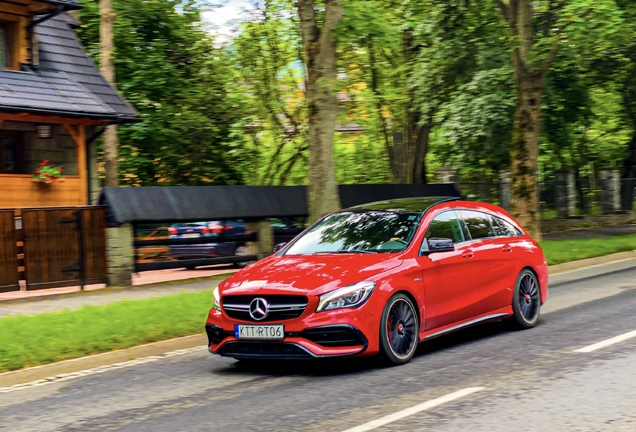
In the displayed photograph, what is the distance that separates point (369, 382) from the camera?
7.29m

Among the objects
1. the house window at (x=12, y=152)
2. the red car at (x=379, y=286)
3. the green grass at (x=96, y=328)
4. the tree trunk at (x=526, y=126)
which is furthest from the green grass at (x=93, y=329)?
the tree trunk at (x=526, y=126)

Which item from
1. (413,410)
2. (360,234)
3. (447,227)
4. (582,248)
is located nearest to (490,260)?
(447,227)

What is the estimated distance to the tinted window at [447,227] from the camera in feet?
29.1

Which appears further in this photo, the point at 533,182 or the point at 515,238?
the point at 533,182

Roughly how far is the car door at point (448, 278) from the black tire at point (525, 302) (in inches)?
37.5

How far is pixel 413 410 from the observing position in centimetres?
616

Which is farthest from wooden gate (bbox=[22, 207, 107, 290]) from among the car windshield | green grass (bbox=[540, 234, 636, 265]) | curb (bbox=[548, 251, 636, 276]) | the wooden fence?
green grass (bbox=[540, 234, 636, 265])

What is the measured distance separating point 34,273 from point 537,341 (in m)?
9.68

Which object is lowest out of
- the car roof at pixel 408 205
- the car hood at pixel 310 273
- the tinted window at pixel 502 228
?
the car hood at pixel 310 273

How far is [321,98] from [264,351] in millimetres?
8154

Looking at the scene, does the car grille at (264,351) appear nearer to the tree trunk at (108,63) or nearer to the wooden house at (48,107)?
the tree trunk at (108,63)

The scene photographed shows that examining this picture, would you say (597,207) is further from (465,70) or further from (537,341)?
(537,341)

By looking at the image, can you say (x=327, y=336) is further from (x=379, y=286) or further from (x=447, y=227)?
(x=447, y=227)

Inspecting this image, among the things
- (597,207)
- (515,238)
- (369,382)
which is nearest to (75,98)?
(515,238)
